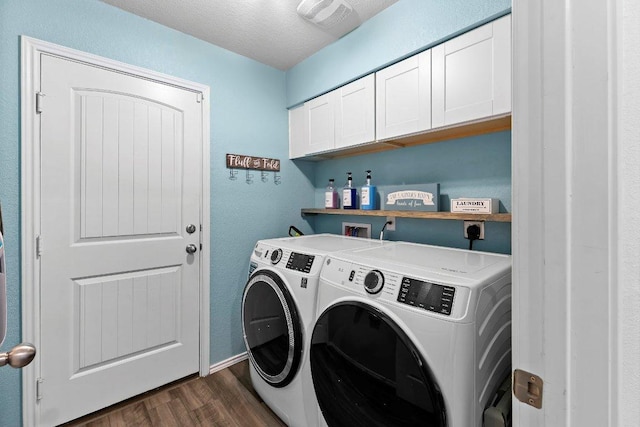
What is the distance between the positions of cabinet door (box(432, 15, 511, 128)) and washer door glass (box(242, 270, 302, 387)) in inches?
48.5

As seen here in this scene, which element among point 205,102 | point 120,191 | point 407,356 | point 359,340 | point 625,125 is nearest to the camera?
point 625,125

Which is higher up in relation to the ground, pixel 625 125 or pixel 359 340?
pixel 625 125

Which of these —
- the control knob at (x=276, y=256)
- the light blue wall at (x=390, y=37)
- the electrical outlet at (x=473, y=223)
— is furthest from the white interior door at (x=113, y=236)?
the electrical outlet at (x=473, y=223)

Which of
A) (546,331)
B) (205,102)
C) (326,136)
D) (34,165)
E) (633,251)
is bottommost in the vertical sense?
(546,331)

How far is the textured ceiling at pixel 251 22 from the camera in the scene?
1.68 meters

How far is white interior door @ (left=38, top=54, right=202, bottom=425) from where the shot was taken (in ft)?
5.12

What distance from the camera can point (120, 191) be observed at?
1.75 meters

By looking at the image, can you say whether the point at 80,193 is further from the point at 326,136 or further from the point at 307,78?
the point at 307,78

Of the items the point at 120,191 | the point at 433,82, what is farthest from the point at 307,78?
the point at 120,191

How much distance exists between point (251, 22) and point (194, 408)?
242 cm

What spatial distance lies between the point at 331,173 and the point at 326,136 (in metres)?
0.44

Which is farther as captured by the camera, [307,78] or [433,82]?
[307,78]

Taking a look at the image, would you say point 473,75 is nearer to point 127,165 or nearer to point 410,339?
point 410,339

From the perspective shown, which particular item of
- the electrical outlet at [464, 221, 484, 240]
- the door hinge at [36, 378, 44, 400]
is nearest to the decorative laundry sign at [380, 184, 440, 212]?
the electrical outlet at [464, 221, 484, 240]
